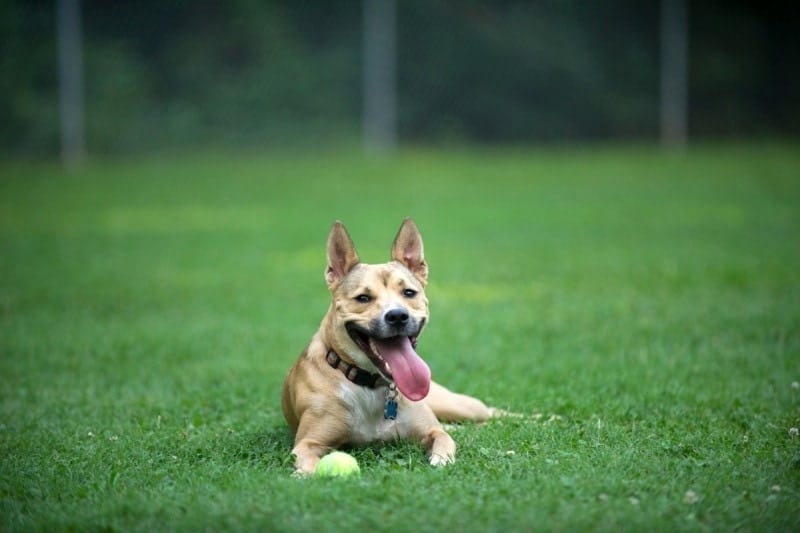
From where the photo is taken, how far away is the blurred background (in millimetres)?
22531

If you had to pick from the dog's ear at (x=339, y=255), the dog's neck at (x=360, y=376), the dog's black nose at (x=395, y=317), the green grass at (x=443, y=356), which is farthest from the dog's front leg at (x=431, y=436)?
the dog's ear at (x=339, y=255)

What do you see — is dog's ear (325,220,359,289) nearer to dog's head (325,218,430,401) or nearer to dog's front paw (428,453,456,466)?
dog's head (325,218,430,401)

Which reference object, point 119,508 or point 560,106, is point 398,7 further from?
A: point 119,508

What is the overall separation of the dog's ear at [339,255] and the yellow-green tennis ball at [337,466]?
3.67ft

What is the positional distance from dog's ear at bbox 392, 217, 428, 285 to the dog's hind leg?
77cm

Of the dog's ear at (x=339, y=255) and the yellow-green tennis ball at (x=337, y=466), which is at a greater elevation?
the dog's ear at (x=339, y=255)

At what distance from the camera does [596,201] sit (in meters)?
18.8

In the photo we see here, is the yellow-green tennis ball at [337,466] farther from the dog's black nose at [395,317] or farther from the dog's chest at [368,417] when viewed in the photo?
the dog's black nose at [395,317]

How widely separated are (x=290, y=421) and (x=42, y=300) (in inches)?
218

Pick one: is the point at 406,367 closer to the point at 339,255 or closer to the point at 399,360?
the point at 399,360

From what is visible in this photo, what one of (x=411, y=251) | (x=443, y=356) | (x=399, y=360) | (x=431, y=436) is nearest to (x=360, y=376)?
(x=399, y=360)

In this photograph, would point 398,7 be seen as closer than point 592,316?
No

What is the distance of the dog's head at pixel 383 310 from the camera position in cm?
555

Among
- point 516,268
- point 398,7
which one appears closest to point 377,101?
point 398,7
